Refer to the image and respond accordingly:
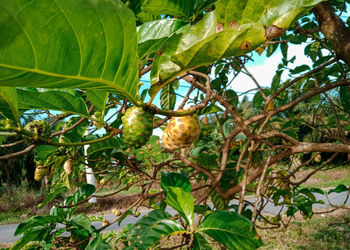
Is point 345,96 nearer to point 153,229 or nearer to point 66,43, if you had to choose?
point 153,229

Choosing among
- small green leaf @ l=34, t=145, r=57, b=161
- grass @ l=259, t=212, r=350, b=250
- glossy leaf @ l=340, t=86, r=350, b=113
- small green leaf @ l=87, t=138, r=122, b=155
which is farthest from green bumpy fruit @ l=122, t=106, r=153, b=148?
grass @ l=259, t=212, r=350, b=250

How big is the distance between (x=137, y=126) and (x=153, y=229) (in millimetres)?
396

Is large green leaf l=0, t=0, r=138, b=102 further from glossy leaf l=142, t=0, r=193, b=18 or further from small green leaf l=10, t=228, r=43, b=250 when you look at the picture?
small green leaf l=10, t=228, r=43, b=250

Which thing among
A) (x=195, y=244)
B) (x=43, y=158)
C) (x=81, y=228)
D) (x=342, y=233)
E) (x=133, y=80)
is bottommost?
(x=342, y=233)

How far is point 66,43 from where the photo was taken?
10.6 inches

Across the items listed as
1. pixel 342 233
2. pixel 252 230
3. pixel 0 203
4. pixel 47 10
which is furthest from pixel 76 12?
pixel 0 203

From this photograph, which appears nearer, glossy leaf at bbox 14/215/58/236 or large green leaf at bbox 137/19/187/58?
large green leaf at bbox 137/19/187/58

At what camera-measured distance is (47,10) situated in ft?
0.77

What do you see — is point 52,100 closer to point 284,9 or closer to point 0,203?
point 284,9

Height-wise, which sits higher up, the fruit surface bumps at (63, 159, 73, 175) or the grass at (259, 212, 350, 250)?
the fruit surface bumps at (63, 159, 73, 175)

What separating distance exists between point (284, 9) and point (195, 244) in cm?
69

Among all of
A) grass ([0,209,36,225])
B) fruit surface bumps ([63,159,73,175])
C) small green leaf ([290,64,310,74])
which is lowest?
grass ([0,209,36,225])

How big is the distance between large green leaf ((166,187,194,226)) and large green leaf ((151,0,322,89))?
496 millimetres

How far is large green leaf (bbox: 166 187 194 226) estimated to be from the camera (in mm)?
782
